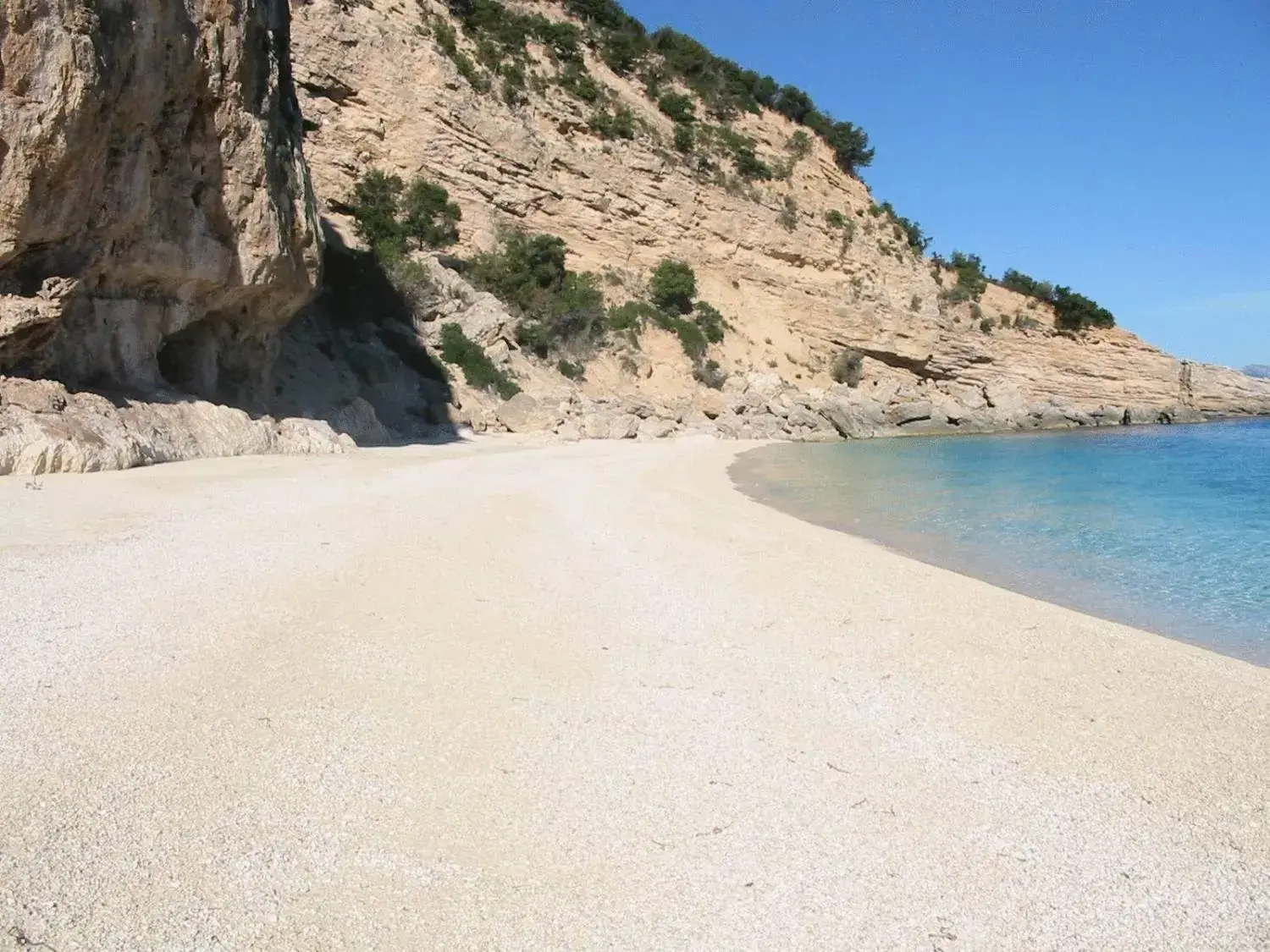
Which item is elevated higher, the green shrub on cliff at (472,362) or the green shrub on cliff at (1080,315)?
the green shrub on cliff at (1080,315)

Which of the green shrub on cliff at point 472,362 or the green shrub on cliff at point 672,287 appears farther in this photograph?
the green shrub on cliff at point 672,287

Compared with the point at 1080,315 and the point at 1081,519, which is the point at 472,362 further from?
the point at 1080,315

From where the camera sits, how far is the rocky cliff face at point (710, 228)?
25.2 metres

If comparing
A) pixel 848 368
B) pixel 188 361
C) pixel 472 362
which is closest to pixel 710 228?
pixel 848 368

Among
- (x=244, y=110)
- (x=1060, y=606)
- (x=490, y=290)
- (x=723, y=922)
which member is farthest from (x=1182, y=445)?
(x=723, y=922)

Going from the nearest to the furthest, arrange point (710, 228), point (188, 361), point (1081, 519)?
point (1081, 519) < point (188, 361) < point (710, 228)

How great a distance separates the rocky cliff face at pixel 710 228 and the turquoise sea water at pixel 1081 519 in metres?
10.6

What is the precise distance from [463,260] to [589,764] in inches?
941

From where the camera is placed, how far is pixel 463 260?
82.3ft

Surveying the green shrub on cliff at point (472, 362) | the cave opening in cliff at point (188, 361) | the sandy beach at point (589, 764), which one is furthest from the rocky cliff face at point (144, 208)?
the green shrub on cliff at point (472, 362)

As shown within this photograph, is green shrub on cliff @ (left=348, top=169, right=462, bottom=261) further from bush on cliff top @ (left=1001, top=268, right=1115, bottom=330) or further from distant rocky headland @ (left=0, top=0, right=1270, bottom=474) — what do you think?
bush on cliff top @ (left=1001, top=268, right=1115, bottom=330)

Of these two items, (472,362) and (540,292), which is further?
(540,292)

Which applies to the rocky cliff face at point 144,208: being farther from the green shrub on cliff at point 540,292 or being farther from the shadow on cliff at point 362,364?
the green shrub on cliff at point 540,292

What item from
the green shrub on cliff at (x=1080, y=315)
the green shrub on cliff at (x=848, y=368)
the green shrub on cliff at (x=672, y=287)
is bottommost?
the green shrub on cliff at (x=848, y=368)
